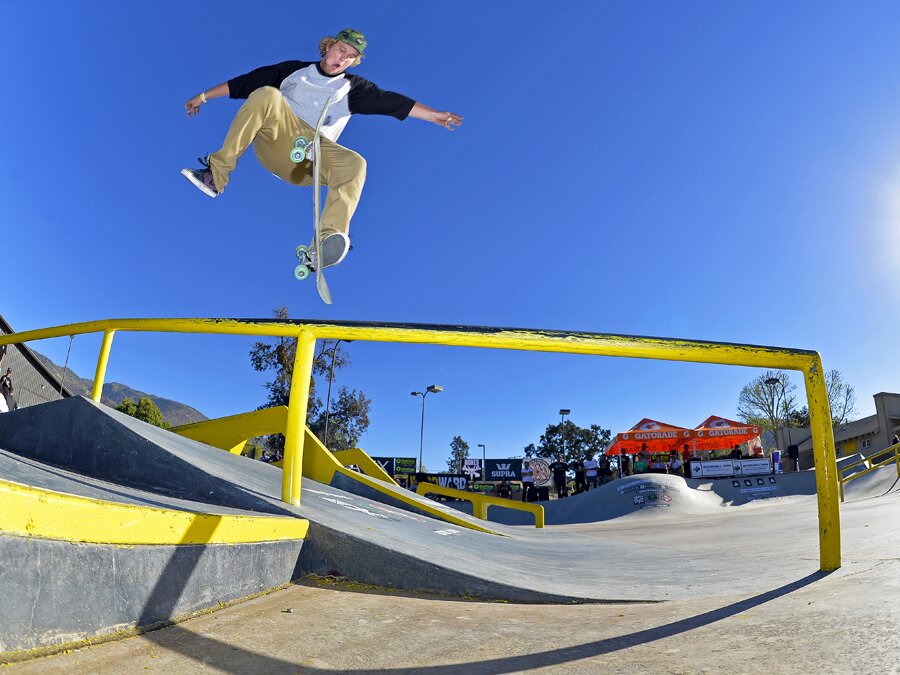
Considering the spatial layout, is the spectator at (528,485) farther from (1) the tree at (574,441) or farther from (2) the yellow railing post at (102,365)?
(1) the tree at (574,441)

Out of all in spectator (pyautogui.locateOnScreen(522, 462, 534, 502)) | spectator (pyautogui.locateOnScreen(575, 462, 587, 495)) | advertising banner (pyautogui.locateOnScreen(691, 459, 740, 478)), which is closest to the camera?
advertising banner (pyautogui.locateOnScreen(691, 459, 740, 478))

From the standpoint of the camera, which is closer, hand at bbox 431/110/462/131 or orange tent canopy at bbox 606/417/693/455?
hand at bbox 431/110/462/131

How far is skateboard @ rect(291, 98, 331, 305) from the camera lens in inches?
170

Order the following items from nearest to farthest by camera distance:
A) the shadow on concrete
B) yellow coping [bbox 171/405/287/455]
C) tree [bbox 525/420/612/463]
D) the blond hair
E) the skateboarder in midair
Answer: the shadow on concrete → the skateboarder in midair → the blond hair → yellow coping [bbox 171/405/287/455] → tree [bbox 525/420/612/463]

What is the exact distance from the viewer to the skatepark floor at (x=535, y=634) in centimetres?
118

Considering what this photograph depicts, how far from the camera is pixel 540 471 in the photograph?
74.6 feet

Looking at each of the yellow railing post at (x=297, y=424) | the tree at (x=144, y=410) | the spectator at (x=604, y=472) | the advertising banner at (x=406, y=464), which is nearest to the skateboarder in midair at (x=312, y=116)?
the yellow railing post at (x=297, y=424)

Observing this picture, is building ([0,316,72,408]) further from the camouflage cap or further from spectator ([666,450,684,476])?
spectator ([666,450,684,476])

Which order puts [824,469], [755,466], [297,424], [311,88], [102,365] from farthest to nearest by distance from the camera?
[755,466] < [311,88] < [102,365] < [297,424] < [824,469]

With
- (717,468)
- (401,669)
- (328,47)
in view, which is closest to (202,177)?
(328,47)

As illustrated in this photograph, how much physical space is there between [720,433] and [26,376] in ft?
97.6

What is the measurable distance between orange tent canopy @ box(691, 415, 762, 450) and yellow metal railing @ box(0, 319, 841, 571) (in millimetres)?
24714

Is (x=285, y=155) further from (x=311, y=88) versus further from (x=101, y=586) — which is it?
(x=101, y=586)

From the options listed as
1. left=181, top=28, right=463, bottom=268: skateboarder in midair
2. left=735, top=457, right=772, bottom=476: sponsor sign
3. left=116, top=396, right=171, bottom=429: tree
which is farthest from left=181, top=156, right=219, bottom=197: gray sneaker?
left=116, top=396, right=171, bottom=429: tree
